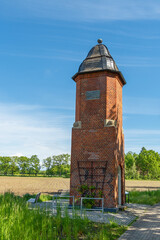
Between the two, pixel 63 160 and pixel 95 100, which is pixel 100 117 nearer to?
pixel 95 100

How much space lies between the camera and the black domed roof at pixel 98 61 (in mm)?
13539

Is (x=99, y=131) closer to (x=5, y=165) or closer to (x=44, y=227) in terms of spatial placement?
(x=44, y=227)

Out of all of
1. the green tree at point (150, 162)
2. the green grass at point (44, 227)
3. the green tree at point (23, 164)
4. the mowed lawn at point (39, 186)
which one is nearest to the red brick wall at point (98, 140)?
the green grass at point (44, 227)

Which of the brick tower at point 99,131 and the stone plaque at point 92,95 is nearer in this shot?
the brick tower at point 99,131

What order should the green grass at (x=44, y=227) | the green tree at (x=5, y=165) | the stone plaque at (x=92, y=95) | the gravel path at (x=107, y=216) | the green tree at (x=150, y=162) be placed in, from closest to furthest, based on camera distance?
the green grass at (x=44, y=227) → the gravel path at (x=107, y=216) → the stone plaque at (x=92, y=95) → the green tree at (x=150, y=162) → the green tree at (x=5, y=165)

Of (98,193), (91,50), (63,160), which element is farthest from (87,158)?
(63,160)

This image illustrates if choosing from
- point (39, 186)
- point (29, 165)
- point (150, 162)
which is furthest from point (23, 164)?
point (39, 186)

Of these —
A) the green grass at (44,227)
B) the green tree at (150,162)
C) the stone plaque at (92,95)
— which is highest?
the stone plaque at (92,95)

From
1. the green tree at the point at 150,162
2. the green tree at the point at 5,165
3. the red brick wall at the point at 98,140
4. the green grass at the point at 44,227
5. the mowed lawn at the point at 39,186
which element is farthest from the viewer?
the green tree at the point at 5,165

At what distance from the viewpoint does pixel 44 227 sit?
20.4 ft

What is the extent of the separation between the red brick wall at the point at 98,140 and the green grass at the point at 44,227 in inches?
161

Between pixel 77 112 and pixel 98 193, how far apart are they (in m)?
5.00

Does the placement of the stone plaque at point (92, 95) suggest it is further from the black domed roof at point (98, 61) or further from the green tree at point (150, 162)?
the green tree at point (150, 162)

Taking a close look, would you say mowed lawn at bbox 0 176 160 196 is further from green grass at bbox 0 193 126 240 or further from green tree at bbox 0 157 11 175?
green tree at bbox 0 157 11 175
